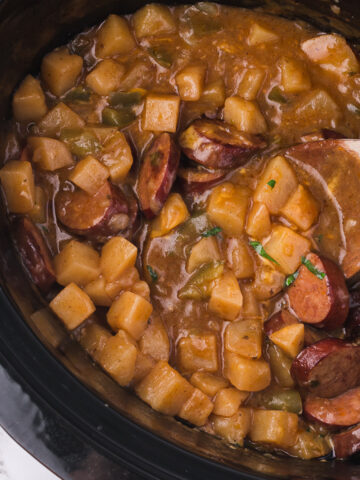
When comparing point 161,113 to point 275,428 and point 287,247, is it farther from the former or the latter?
point 275,428

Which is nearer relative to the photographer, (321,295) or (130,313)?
(130,313)

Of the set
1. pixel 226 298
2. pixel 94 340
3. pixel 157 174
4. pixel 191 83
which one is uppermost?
pixel 191 83

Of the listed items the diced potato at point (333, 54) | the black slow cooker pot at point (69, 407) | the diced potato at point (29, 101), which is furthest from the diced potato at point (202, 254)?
the diced potato at point (333, 54)

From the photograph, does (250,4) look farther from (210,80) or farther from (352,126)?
(352,126)

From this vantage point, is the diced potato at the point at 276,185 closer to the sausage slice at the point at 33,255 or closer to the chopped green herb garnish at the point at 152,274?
the chopped green herb garnish at the point at 152,274

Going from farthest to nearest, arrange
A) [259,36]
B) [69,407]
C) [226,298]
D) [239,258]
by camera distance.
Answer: [259,36] → [239,258] → [226,298] → [69,407]

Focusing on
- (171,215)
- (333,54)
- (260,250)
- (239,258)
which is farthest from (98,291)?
(333,54)
